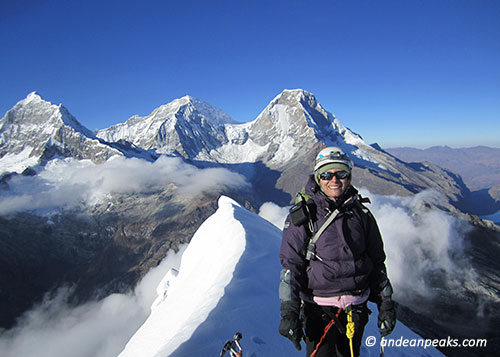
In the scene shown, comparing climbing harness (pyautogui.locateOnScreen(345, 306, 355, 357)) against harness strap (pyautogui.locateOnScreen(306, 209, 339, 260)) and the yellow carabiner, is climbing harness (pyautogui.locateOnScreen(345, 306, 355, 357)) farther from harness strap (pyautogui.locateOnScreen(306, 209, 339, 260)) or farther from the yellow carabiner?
harness strap (pyautogui.locateOnScreen(306, 209, 339, 260))

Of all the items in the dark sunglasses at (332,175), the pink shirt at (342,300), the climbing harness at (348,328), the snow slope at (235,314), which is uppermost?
the dark sunglasses at (332,175)

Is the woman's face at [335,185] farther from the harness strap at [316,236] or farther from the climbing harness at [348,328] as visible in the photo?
the climbing harness at [348,328]

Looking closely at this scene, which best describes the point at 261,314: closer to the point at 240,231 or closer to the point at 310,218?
the point at 310,218

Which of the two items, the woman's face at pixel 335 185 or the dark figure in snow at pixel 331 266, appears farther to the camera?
the woman's face at pixel 335 185

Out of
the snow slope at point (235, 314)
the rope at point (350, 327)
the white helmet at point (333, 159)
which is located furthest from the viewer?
the snow slope at point (235, 314)

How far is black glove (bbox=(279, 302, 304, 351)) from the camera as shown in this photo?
5449mm

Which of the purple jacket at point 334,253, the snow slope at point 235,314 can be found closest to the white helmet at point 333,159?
the purple jacket at point 334,253

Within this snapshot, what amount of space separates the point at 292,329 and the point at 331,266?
5.19 ft

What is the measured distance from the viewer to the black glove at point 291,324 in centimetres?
545

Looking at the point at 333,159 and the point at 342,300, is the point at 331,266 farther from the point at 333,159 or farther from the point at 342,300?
the point at 333,159

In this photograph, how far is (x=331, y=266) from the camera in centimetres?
548

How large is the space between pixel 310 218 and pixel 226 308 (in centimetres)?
651

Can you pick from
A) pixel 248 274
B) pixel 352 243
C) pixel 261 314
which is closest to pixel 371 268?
pixel 352 243

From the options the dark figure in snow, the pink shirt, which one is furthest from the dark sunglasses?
the pink shirt
